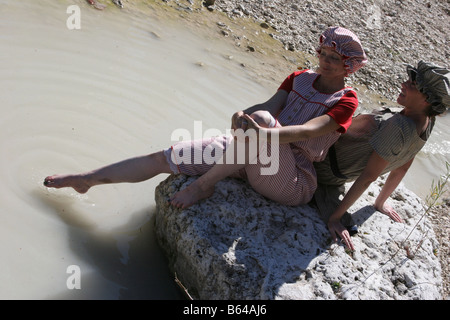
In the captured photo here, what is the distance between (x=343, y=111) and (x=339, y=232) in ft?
2.64

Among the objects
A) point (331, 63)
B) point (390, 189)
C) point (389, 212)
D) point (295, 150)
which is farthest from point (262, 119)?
point (389, 212)

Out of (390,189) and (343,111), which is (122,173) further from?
(390,189)

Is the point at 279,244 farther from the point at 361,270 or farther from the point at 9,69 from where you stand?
the point at 9,69

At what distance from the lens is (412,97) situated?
3.14 m

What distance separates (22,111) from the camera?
13.7ft

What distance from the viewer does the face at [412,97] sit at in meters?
3.11

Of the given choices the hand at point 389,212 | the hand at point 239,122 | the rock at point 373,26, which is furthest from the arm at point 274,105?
the rock at point 373,26

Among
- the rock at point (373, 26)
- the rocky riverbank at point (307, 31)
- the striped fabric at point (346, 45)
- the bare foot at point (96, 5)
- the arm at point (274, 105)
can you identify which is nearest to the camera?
the striped fabric at point (346, 45)

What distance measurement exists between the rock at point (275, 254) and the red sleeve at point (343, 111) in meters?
0.67

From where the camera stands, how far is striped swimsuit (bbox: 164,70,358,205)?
3.11 meters

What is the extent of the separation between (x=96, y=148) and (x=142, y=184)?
0.54 meters

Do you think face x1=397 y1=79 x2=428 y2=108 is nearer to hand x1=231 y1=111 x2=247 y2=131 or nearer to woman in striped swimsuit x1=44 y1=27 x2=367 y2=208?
woman in striped swimsuit x1=44 y1=27 x2=367 y2=208

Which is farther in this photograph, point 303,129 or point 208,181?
point 208,181

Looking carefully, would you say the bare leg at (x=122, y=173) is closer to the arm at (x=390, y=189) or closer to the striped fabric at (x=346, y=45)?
the striped fabric at (x=346, y=45)
